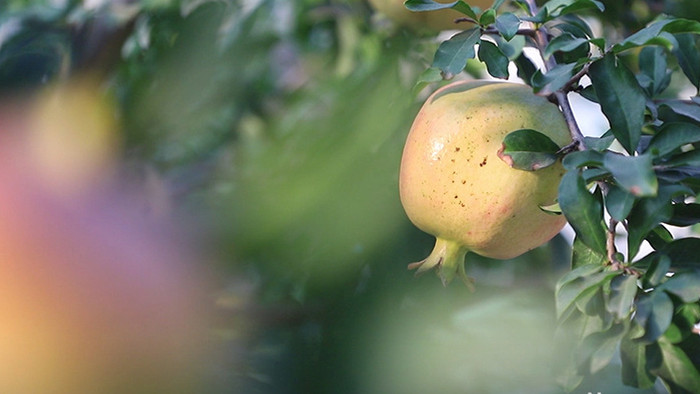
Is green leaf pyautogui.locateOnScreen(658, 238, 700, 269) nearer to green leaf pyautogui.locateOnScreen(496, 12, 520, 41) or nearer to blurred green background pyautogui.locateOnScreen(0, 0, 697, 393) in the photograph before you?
green leaf pyautogui.locateOnScreen(496, 12, 520, 41)

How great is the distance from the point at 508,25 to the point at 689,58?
242 mm

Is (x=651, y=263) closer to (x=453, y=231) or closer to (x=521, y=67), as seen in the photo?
(x=453, y=231)

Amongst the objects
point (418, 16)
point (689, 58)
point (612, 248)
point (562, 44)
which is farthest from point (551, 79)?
point (418, 16)

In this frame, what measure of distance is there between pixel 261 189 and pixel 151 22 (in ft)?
1.08

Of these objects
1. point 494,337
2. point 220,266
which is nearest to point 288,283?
point 220,266

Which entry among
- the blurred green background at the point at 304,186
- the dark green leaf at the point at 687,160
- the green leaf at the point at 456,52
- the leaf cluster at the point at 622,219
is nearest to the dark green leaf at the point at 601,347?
the leaf cluster at the point at 622,219

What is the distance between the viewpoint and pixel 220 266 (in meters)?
1.08

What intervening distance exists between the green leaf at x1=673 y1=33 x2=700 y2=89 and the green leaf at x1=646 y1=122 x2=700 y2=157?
22cm

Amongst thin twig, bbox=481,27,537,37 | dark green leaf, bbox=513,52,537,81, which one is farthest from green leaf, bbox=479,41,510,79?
dark green leaf, bbox=513,52,537,81

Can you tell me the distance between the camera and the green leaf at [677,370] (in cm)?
52

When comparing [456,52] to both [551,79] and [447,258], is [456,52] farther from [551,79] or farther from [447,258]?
[447,258]

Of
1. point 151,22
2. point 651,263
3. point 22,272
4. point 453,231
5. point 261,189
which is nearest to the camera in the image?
point 651,263

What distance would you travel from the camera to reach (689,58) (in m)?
0.72

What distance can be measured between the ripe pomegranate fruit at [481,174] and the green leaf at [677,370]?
0.15 m
